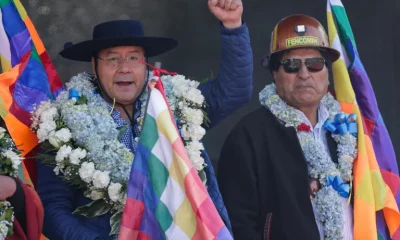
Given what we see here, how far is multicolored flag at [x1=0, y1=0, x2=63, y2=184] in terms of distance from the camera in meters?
4.54

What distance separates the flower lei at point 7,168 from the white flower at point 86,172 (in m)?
0.36

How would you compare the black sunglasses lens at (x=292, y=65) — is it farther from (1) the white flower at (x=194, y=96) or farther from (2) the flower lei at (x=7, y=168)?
(2) the flower lei at (x=7, y=168)

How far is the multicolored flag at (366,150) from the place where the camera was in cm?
476

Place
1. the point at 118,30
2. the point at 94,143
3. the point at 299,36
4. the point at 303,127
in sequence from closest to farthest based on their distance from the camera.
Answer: the point at 94,143, the point at 118,30, the point at 303,127, the point at 299,36

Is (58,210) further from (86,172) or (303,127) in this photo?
(303,127)

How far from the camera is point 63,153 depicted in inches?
167

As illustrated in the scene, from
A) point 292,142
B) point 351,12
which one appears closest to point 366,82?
point 292,142

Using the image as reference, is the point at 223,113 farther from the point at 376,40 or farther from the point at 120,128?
the point at 376,40

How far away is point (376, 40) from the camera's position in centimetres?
659

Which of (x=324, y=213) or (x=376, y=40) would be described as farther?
(x=376, y=40)

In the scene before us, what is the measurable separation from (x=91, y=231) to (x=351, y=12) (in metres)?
3.19

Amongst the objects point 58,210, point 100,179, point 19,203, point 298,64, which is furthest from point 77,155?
point 298,64

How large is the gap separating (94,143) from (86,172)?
168 mm

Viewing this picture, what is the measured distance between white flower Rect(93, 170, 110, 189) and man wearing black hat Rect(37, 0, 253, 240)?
0.16m
